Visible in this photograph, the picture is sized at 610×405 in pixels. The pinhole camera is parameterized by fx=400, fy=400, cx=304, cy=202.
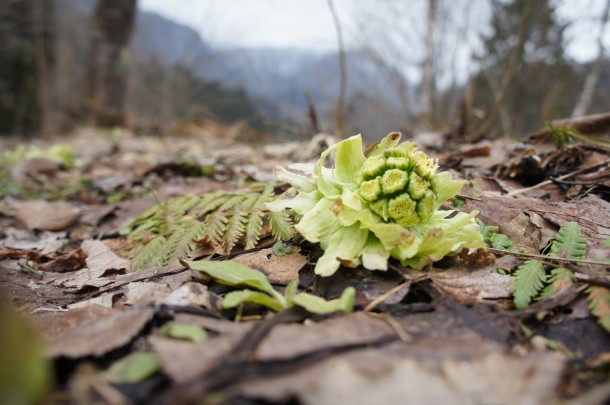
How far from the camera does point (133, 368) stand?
83 centimetres

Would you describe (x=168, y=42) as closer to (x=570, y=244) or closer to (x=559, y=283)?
(x=570, y=244)

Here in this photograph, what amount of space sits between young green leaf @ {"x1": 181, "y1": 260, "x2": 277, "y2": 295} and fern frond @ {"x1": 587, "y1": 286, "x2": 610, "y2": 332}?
0.87 m

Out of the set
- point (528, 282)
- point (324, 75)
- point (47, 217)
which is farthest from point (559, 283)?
point (324, 75)

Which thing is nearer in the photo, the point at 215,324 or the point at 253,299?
the point at 215,324

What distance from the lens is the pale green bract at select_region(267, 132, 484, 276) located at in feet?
4.20

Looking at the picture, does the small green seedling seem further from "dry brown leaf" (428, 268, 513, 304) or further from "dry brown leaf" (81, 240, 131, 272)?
"dry brown leaf" (81, 240, 131, 272)

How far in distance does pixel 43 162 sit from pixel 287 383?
4877mm

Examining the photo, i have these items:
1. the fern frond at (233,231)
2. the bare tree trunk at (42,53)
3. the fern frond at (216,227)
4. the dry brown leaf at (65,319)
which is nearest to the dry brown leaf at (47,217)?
the fern frond at (216,227)

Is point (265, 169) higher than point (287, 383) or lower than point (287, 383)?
lower

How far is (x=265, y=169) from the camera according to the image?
A: 3.21m

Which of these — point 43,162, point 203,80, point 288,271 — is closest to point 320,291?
point 288,271

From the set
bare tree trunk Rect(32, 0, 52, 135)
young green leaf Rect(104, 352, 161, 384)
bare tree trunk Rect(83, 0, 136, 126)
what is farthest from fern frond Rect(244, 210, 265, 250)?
bare tree trunk Rect(32, 0, 52, 135)

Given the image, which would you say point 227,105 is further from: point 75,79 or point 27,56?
point 27,56

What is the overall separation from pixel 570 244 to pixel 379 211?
0.67m
